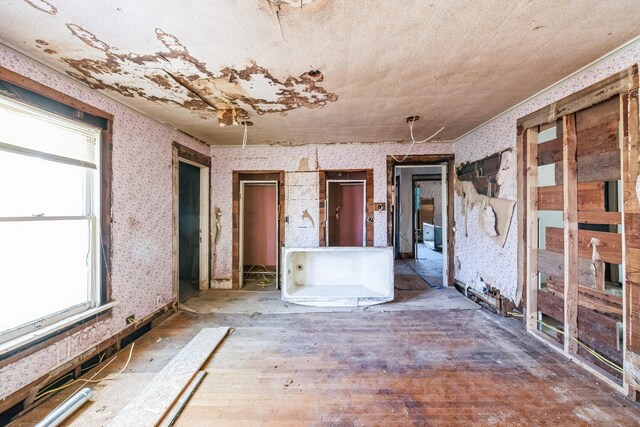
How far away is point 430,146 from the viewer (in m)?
4.12

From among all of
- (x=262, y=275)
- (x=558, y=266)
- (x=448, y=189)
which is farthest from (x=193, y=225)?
(x=558, y=266)

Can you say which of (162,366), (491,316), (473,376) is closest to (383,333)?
(473,376)

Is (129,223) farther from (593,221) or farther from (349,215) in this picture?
(593,221)

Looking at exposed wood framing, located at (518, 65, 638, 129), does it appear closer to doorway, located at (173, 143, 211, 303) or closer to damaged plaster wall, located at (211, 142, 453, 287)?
damaged plaster wall, located at (211, 142, 453, 287)

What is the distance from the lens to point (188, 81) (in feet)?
6.94

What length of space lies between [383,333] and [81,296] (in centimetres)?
283

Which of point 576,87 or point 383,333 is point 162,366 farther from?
point 576,87

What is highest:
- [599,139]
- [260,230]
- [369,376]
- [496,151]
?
[496,151]

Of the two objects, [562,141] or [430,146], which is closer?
[562,141]

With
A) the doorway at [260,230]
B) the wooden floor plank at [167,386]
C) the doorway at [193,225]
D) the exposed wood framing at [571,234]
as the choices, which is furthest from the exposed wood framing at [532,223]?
the doorway at [193,225]

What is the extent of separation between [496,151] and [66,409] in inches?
179

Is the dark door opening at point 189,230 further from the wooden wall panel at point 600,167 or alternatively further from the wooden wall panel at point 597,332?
the wooden wall panel at point 600,167

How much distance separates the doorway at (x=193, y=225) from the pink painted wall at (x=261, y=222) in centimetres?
78

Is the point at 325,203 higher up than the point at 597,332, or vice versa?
the point at 325,203
